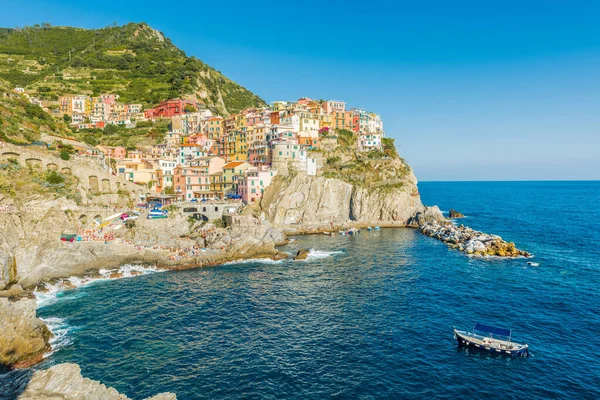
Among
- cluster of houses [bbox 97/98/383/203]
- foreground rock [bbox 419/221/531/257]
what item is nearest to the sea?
foreground rock [bbox 419/221/531/257]

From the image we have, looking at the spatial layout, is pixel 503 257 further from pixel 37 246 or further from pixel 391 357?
pixel 37 246

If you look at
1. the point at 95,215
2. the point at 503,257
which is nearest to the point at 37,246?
the point at 95,215

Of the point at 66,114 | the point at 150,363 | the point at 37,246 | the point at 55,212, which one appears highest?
the point at 66,114

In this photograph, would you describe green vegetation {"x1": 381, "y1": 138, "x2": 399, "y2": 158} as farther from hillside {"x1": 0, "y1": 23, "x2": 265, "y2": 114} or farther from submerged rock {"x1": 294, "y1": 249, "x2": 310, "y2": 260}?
hillside {"x1": 0, "y1": 23, "x2": 265, "y2": 114}

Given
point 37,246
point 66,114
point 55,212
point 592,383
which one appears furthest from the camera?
point 66,114

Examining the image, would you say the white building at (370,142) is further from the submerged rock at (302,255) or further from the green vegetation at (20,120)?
the green vegetation at (20,120)

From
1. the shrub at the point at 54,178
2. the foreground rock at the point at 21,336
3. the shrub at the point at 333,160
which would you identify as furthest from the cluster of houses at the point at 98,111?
the foreground rock at the point at 21,336
